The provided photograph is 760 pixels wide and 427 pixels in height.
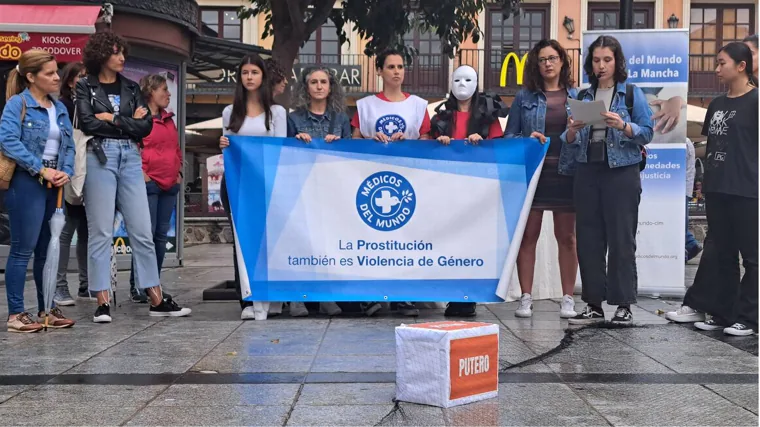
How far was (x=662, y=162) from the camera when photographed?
8.88 metres

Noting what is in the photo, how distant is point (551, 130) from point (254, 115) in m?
2.15

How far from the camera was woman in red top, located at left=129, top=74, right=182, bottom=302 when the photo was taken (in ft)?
26.1

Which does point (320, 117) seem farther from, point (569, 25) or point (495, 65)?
point (569, 25)

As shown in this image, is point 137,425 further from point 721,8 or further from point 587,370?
point 721,8

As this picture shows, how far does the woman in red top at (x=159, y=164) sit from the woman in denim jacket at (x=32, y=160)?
146 cm

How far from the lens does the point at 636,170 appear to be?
21.8ft

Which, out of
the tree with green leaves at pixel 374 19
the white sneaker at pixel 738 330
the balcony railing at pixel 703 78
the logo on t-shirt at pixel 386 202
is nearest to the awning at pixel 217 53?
the tree with green leaves at pixel 374 19

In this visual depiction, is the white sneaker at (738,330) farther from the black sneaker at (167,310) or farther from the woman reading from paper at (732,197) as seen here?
the black sneaker at (167,310)

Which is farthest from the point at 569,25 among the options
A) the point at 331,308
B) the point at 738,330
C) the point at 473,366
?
the point at 473,366

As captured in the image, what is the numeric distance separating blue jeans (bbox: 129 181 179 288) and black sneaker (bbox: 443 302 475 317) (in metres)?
2.47

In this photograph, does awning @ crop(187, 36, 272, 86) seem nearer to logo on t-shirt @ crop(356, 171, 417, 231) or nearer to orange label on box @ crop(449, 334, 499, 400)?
logo on t-shirt @ crop(356, 171, 417, 231)

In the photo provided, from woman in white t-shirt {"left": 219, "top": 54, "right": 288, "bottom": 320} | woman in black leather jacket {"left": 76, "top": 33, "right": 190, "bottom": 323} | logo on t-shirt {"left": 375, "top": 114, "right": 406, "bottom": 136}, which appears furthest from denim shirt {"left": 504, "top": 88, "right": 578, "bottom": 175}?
woman in black leather jacket {"left": 76, "top": 33, "right": 190, "bottom": 323}

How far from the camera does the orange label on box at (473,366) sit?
4.07 m

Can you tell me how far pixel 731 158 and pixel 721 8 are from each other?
25.7 meters
